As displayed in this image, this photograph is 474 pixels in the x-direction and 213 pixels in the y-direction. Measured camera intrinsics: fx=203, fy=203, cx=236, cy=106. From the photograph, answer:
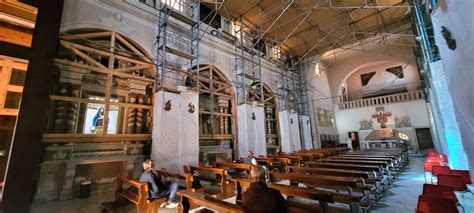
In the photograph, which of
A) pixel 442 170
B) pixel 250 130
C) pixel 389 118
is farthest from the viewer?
pixel 389 118

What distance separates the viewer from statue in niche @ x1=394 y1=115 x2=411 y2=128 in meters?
15.0

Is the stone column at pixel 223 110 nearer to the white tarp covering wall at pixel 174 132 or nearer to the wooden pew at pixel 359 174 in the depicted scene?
the white tarp covering wall at pixel 174 132

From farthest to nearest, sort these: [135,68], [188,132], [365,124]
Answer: [365,124] < [188,132] < [135,68]

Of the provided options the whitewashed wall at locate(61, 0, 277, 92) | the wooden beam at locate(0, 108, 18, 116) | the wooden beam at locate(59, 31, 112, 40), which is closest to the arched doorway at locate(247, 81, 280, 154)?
the whitewashed wall at locate(61, 0, 277, 92)

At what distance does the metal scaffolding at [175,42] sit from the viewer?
632 cm

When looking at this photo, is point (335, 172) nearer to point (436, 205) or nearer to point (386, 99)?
point (436, 205)

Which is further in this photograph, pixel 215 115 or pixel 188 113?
pixel 215 115

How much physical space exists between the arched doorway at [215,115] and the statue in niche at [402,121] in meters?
13.9

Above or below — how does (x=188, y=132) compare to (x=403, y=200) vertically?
above

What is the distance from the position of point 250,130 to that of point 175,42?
14.8 ft

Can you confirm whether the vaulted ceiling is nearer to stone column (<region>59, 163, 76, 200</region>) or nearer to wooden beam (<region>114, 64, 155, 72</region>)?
wooden beam (<region>114, 64, 155, 72</region>)

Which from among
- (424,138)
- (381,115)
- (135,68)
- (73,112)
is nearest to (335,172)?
(135,68)

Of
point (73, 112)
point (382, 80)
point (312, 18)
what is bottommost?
point (73, 112)

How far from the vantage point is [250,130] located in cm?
863
